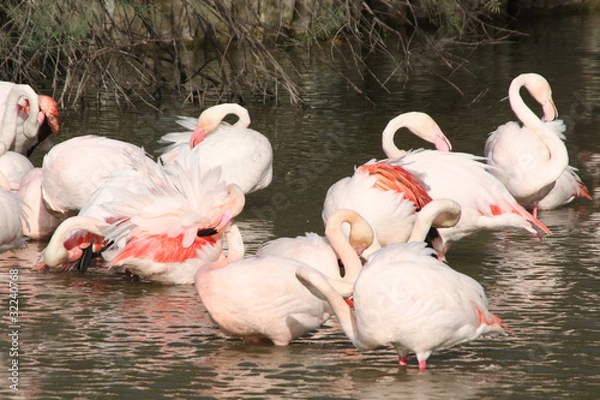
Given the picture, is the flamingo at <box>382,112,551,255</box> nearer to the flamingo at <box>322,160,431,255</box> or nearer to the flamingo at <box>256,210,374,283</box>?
the flamingo at <box>322,160,431,255</box>

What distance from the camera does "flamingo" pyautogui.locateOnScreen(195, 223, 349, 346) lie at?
443 centimetres

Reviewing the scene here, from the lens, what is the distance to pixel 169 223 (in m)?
5.38

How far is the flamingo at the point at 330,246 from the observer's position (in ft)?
15.4

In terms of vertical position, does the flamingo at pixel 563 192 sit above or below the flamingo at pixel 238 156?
below

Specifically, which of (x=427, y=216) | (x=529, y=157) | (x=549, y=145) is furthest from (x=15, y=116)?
(x=427, y=216)

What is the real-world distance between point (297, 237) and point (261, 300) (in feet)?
2.14

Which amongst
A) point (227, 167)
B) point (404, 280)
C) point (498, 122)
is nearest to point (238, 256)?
point (404, 280)

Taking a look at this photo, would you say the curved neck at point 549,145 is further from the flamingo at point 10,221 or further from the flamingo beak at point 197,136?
the flamingo at point 10,221

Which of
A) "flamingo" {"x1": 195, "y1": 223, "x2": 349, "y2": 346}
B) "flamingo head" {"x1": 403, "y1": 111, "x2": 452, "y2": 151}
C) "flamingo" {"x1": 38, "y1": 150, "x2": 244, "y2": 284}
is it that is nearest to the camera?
"flamingo" {"x1": 195, "y1": 223, "x2": 349, "y2": 346}

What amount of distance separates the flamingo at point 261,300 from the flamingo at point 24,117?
359 cm

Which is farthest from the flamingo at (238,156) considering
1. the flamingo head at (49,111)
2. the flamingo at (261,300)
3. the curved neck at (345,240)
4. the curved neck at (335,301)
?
the curved neck at (335,301)

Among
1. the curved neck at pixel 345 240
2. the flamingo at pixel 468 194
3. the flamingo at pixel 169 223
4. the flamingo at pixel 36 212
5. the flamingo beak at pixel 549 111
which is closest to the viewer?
the curved neck at pixel 345 240

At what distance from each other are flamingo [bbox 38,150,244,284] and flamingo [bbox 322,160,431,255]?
0.65 m

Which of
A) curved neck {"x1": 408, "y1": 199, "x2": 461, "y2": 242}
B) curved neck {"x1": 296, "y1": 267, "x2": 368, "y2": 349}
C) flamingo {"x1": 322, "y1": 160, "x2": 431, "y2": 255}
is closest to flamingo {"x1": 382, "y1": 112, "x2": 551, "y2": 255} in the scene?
flamingo {"x1": 322, "y1": 160, "x2": 431, "y2": 255}
